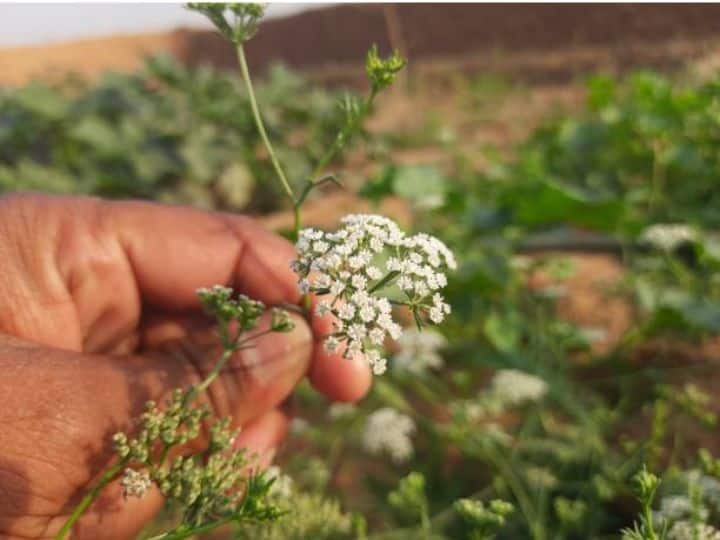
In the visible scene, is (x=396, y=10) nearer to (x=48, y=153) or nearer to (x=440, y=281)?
(x=48, y=153)

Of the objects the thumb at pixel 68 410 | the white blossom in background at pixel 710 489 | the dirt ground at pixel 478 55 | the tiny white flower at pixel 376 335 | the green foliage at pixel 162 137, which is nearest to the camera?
the tiny white flower at pixel 376 335

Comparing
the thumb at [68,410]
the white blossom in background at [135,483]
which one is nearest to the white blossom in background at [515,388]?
the thumb at [68,410]

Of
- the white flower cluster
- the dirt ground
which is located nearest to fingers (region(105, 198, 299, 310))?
the white flower cluster

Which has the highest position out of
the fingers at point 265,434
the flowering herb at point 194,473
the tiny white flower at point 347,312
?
the tiny white flower at point 347,312

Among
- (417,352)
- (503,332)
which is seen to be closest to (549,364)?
(503,332)

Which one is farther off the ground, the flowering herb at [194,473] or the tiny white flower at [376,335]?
the tiny white flower at [376,335]

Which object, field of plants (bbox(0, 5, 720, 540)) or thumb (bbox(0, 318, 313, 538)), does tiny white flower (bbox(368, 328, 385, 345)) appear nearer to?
field of plants (bbox(0, 5, 720, 540))

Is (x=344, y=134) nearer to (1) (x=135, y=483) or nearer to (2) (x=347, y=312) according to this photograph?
(2) (x=347, y=312)

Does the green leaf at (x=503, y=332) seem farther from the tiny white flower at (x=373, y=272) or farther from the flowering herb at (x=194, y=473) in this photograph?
the tiny white flower at (x=373, y=272)
